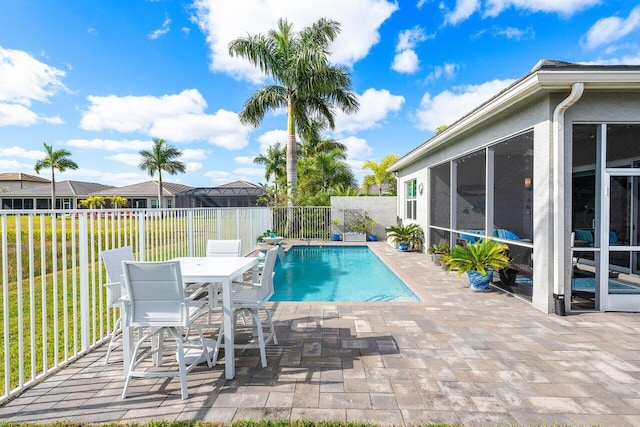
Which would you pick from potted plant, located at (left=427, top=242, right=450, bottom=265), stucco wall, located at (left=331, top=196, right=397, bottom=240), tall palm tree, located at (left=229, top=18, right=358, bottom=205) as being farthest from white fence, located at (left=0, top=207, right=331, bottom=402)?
tall palm tree, located at (left=229, top=18, right=358, bottom=205)

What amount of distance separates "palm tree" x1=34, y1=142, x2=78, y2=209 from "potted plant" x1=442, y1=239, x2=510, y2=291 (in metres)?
43.8

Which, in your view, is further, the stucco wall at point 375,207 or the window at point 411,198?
the stucco wall at point 375,207

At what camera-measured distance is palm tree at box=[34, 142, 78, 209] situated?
36625mm

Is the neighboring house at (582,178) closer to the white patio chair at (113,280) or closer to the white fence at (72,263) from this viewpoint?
the white patio chair at (113,280)

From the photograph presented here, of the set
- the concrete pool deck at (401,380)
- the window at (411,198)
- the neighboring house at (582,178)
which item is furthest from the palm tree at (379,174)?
the concrete pool deck at (401,380)

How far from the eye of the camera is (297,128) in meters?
17.7

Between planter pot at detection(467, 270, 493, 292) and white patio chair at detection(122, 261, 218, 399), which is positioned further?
planter pot at detection(467, 270, 493, 292)

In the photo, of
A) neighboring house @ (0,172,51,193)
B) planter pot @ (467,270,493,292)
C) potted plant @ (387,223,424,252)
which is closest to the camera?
planter pot @ (467,270,493,292)

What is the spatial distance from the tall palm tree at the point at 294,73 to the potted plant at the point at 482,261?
1115 cm

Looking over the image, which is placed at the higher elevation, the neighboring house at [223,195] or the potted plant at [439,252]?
the neighboring house at [223,195]

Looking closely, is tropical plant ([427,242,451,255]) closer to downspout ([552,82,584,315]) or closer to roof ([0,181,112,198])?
downspout ([552,82,584,315])

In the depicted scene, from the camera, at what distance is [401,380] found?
318 centimetres

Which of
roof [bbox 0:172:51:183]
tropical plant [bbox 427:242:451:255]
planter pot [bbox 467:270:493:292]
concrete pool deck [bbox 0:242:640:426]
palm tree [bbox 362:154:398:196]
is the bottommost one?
concrete pool deck [bbox 0:242:640:426]

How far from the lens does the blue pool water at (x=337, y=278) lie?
7402 mm
